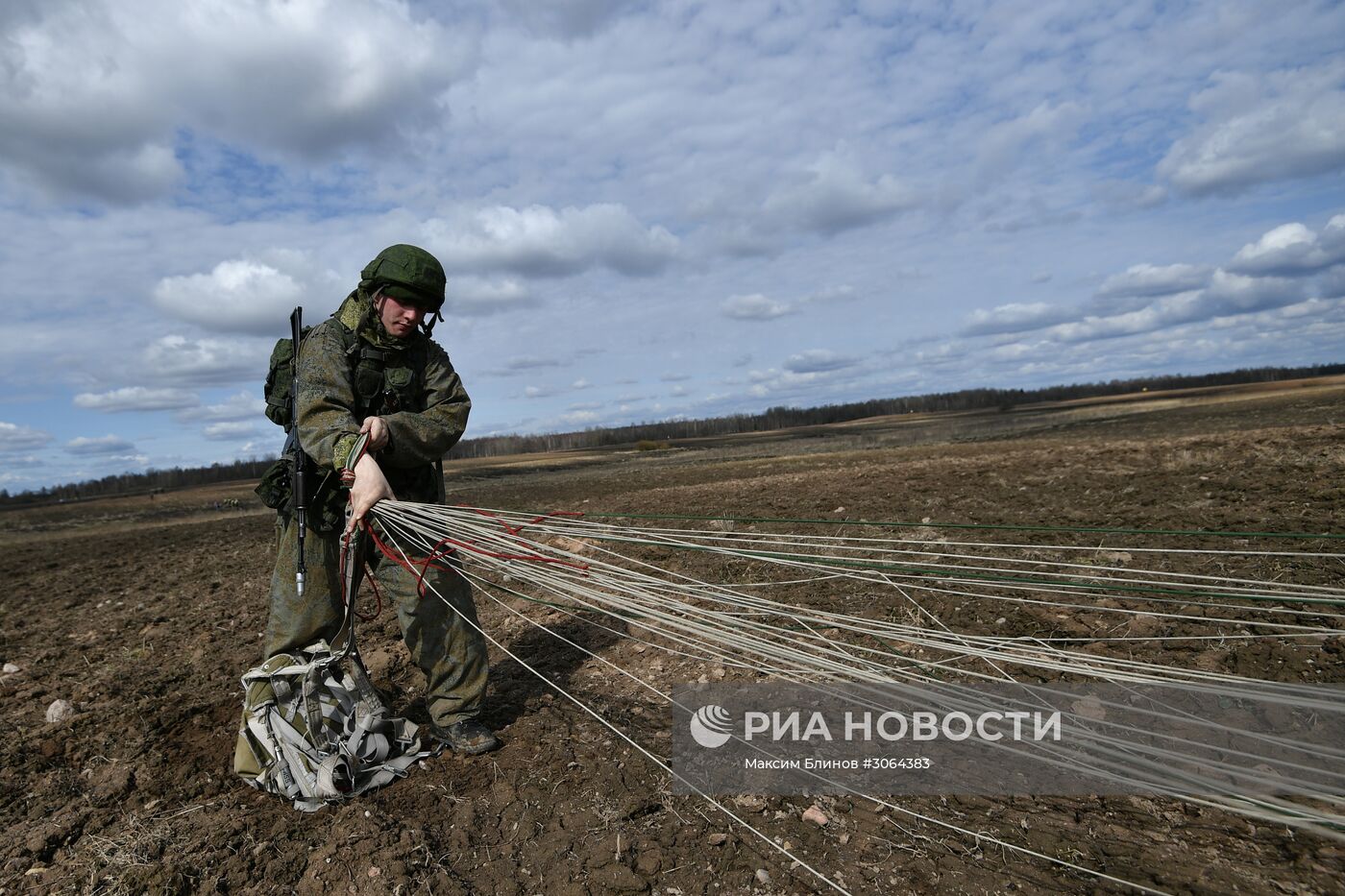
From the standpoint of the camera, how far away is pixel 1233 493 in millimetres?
6656

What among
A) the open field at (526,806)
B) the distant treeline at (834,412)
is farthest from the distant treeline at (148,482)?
the open field at (526,806)

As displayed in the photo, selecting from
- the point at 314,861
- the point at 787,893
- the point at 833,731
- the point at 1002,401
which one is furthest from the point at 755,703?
the point at 1002,401

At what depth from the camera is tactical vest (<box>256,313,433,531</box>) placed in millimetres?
3293

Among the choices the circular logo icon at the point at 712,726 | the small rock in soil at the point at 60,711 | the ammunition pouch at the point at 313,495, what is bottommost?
the circular logo icon at the point at 712,726

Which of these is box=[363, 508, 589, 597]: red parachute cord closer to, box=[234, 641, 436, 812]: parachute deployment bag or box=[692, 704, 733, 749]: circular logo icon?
box=[234, 641, 436, 812]: parachute deployment bag

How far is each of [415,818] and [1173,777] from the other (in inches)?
115

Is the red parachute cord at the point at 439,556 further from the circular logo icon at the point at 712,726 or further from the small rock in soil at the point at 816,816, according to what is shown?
the small rock in soil at the point at 816,816

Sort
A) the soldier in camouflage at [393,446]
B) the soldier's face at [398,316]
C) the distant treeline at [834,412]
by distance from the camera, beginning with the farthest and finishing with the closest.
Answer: the distant treeline at [834,412] → the soldier's face at [398,316] → the soldier in camouflage at [393,446]

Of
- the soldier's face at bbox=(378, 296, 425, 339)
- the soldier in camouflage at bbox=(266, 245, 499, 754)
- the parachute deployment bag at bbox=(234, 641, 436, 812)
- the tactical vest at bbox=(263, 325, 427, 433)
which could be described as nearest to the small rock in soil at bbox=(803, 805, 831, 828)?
the soldier in camouflage at bbox=(266, 245, 499, 754)

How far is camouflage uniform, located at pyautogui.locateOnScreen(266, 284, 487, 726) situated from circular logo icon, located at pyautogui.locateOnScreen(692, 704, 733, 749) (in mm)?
1044

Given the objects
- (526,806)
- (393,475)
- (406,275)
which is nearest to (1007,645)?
(526,806)

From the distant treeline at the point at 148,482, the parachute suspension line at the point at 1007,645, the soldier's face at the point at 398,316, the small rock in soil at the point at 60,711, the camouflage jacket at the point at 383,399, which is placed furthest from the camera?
the distant treeline at the point at 148,482

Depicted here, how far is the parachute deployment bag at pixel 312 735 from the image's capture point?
9.87ft

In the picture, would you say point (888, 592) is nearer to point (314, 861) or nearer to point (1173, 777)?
point (1173, 777)
